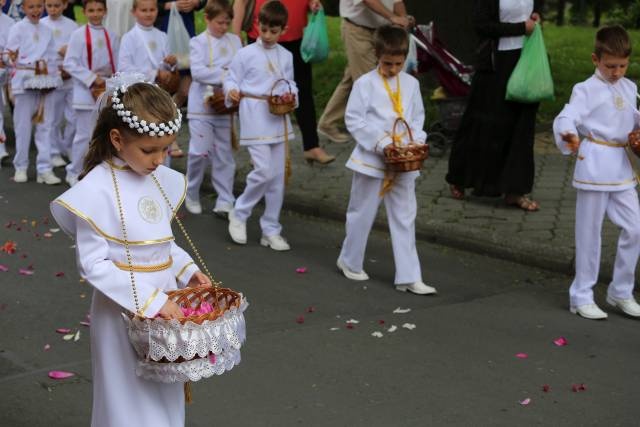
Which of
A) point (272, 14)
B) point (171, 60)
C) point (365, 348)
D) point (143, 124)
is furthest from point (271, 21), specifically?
point (143, 124)

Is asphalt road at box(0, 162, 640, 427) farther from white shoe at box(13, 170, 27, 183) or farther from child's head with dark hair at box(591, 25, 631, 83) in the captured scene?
white shoe at box(13, 170, 27, 183)

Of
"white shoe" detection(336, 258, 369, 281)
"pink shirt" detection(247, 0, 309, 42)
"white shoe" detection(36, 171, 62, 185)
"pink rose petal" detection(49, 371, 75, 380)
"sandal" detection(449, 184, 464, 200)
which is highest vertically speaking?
"pink shirt" detection(247, 0, 309, 42)

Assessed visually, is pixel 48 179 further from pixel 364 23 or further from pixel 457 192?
pixel 457 192

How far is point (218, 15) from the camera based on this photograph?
1014 centimetres

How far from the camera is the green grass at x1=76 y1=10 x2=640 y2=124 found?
1506cm

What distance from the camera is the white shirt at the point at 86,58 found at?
11.3 m

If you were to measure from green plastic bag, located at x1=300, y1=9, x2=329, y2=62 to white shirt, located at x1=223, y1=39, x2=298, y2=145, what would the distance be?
176 centimetres

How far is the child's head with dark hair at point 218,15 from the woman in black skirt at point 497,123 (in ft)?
6.84

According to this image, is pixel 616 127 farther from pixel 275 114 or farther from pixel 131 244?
pixel 131 244

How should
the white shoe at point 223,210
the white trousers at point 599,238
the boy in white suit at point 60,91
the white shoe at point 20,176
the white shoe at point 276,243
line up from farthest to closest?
the boy in white suit at point 60,91 < the white shoe at point 20,176 < the white shoe at point 223,210 < the white shoe at point 276,243 < the white trousers at point 599,238

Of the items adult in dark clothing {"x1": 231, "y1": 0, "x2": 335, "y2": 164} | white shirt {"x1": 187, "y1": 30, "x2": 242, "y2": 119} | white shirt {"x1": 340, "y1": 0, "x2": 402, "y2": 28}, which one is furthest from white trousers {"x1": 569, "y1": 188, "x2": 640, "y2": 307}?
adult in dark clothing {"x1": 231, "y1": 0, "x2": 335, "y2": 164}

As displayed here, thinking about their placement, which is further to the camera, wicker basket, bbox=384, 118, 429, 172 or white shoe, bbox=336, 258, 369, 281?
white shoe, bbox=336, 258, 369, 281

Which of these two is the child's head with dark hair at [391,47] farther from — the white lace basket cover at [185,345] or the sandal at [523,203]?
the white lace basket cover at [185,345]

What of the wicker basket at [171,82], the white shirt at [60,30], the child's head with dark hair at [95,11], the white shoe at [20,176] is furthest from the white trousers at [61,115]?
the wicker basket at [171,82]
